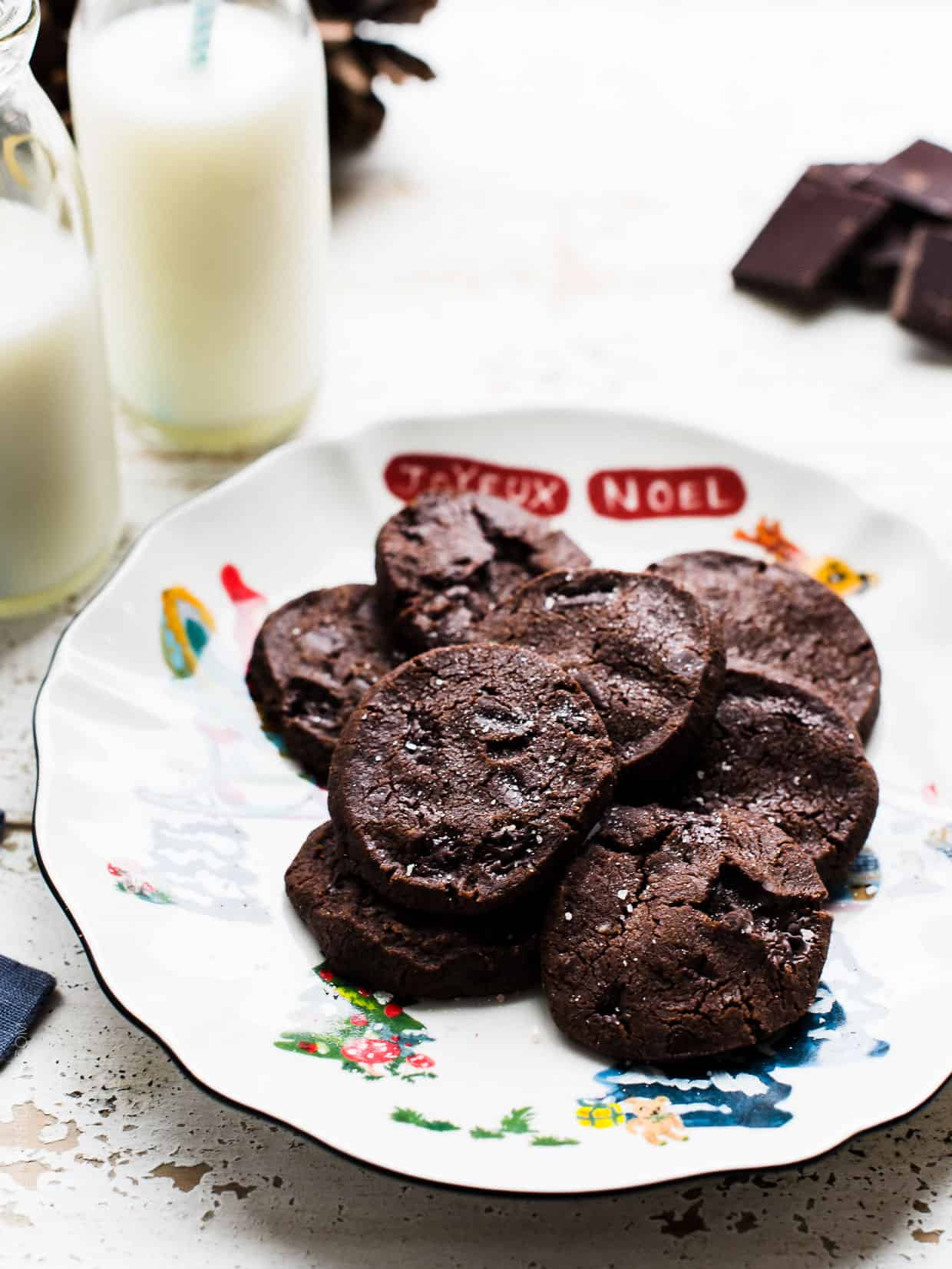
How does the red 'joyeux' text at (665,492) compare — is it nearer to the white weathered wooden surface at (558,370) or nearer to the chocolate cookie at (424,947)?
the white weathered wooden surface at (558,370)

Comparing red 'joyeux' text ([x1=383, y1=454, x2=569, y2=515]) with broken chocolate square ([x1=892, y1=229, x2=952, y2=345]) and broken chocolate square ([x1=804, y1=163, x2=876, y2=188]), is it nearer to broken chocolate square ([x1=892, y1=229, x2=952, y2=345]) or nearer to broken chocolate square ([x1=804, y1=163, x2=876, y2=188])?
broken chocolate square ([x1=892, y1=229, x2=952, y2=345])

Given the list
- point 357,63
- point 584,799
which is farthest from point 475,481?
point 357,63

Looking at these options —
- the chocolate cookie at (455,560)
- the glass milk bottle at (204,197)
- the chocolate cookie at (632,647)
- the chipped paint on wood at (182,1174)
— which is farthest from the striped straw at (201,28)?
the chipped paint on wood at (182,1174)

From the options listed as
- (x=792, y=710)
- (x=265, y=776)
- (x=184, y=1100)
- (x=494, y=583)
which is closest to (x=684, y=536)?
(x=494, y=583)

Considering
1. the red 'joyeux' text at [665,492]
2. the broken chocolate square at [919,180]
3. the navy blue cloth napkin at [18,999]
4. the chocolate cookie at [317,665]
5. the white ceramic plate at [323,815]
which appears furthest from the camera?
the broken chocolate square at [919,180]

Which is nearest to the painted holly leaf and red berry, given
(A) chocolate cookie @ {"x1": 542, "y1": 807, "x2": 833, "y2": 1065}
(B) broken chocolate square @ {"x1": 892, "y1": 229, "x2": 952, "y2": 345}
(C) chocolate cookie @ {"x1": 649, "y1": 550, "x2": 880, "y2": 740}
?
(A) chocolate cookie @ {"x1": 542, "y1": 807, "x2": 833, "y2": 1065}

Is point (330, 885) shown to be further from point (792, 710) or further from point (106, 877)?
point (792, 710)
